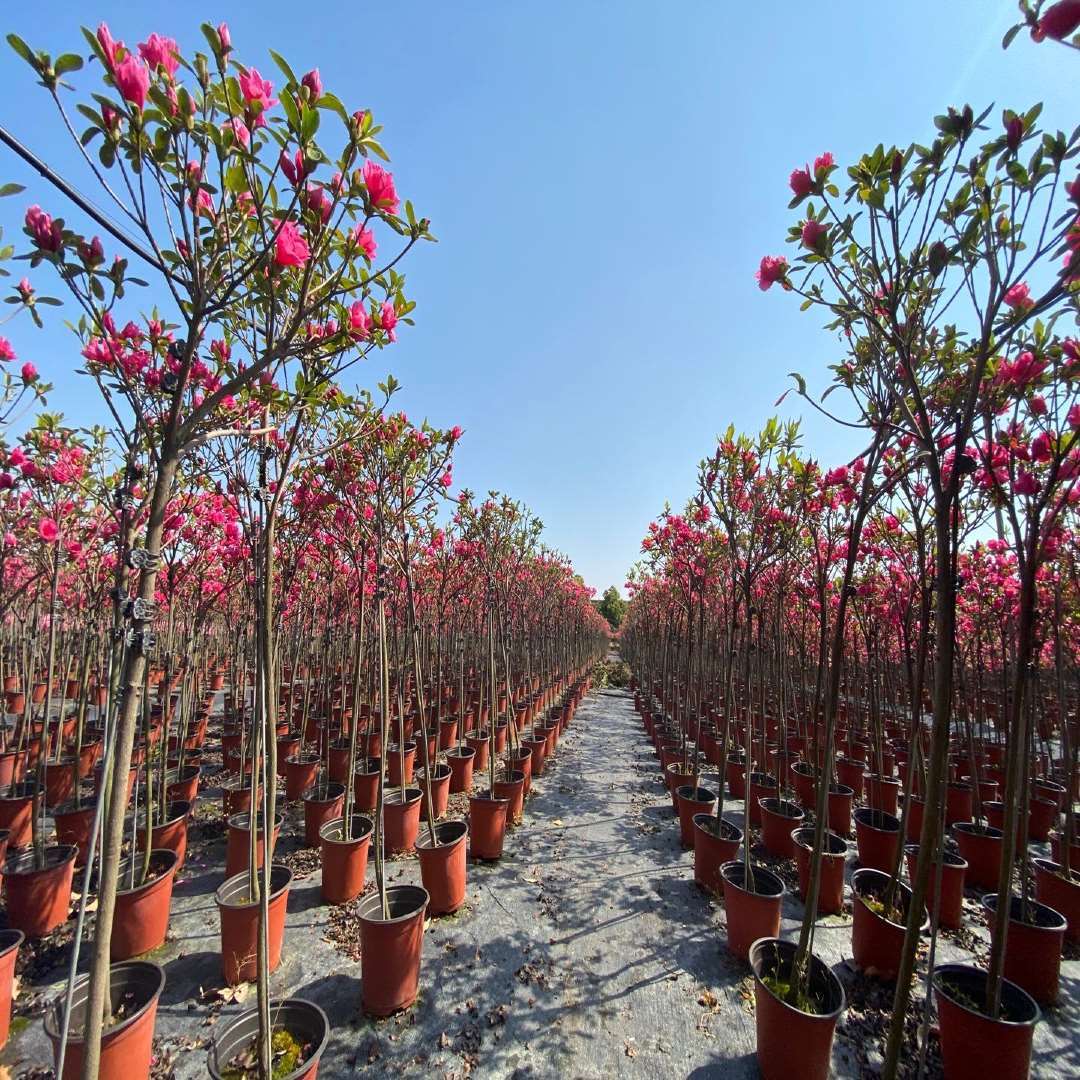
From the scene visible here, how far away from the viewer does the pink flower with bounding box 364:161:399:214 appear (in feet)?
6.85

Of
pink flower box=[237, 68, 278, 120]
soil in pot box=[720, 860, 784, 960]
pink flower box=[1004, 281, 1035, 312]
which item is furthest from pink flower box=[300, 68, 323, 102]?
soil in pot box=[720, 860, 784, 960]

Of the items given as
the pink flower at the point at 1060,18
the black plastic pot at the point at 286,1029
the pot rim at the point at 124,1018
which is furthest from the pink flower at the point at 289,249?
the black plastic pot at the point at 286,1029

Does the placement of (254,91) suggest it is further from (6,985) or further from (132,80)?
(6,985)

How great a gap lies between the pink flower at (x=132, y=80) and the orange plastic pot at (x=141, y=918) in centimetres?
489

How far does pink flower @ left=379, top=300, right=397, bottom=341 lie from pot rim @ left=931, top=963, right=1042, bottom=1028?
15.9 ft

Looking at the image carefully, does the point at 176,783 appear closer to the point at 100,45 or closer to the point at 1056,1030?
the point at 100,45

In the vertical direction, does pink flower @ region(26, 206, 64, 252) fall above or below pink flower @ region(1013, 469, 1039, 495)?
above

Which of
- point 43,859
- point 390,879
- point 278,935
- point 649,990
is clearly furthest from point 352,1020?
point 43,859

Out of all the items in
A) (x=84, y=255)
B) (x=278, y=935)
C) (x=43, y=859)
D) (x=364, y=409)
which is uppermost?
(x=364, y=409)

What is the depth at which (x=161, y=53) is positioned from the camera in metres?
1.92

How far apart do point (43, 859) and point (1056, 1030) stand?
8.02 metres

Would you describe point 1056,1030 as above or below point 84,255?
below

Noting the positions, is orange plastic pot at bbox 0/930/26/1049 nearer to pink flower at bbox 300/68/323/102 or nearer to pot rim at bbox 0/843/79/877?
pot rim at bbox 0/843/79/877

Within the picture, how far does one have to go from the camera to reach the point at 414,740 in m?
8.39
